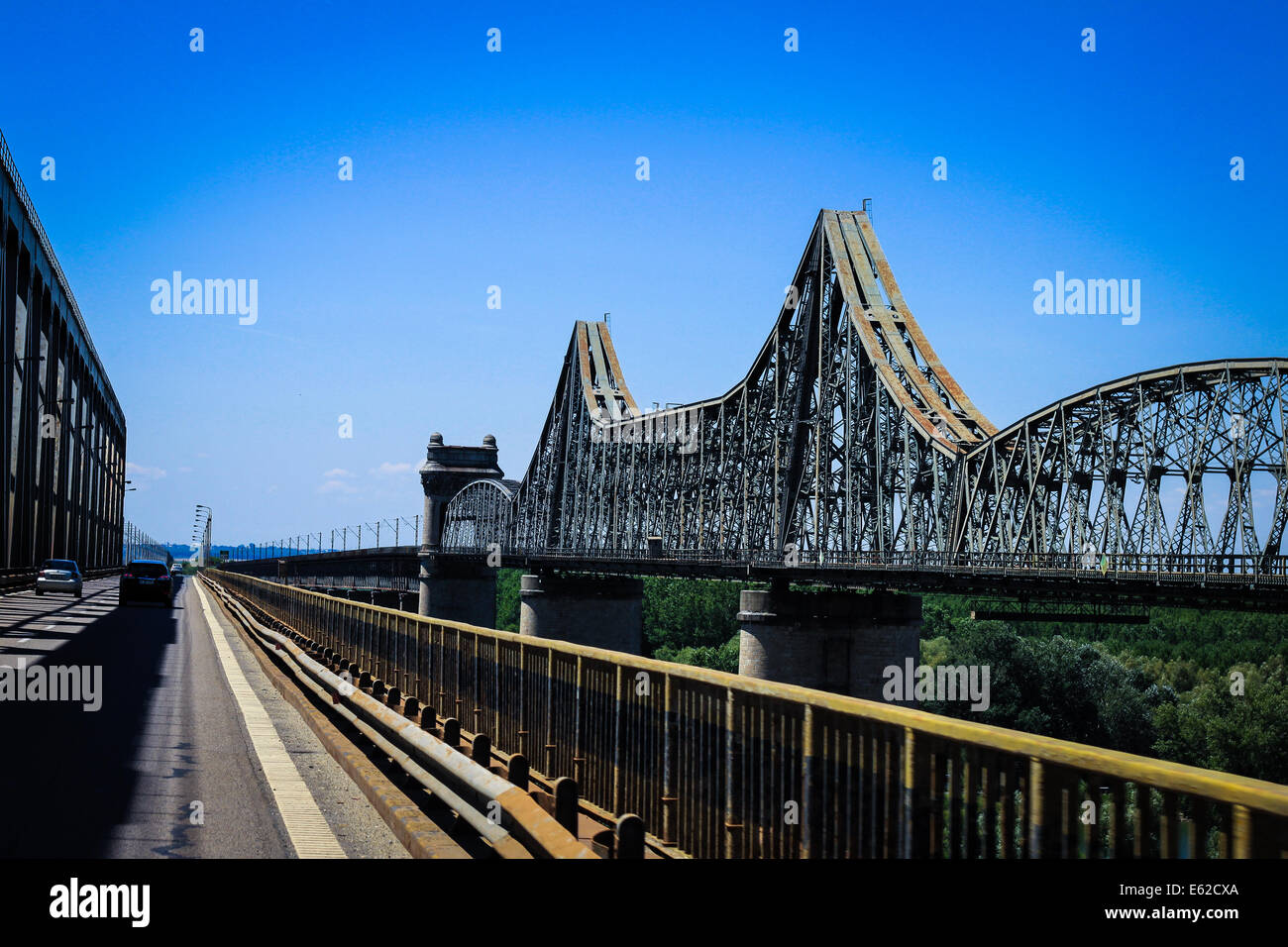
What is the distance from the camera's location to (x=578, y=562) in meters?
74.4

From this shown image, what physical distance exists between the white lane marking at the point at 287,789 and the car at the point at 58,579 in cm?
3653

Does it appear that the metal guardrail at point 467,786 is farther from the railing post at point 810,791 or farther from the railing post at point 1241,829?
the railing post at point 1241,829

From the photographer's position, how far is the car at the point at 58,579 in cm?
5084

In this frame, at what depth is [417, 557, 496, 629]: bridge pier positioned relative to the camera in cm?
10744

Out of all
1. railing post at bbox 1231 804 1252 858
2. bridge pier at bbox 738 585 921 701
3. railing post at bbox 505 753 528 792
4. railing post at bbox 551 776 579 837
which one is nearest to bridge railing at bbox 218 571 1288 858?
railing post at bbox 1231 804 1252 858

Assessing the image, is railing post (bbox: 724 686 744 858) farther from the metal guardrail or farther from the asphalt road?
the asphalt road

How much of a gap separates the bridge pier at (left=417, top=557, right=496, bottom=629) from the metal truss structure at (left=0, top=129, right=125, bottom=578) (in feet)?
93.6

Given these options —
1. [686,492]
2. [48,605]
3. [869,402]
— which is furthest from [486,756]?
[686,492]

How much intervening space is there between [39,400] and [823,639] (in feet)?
152

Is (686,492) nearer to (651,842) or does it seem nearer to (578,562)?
(578,562)

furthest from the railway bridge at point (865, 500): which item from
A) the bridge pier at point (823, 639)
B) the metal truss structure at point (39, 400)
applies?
the metal truss structure at point (39, 400)

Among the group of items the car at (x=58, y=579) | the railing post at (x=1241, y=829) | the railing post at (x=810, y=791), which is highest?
the railing post at (x=1241, y=829)

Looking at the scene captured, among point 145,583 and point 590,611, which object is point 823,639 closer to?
point 145,583

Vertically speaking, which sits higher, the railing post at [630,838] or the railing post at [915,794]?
the railing post at [915,794]
